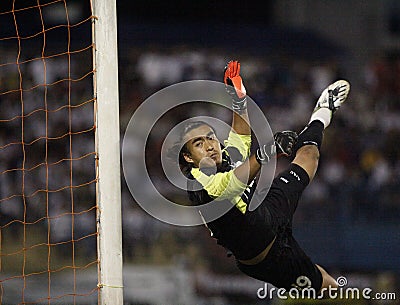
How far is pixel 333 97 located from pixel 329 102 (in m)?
0.05

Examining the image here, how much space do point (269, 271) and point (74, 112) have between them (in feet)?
6.69

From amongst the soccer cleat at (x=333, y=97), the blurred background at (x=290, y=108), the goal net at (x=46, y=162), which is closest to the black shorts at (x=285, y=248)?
the blurred background at (x=290, y=108)

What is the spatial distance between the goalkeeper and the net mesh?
127 centimetres

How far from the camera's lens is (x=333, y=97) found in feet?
18.5

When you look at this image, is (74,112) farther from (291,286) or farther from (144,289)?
(291,286)

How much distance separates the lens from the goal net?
19.2ft

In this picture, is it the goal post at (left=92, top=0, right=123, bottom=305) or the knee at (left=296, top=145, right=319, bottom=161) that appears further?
the knee at (left=296, top=145, right=319, bottom=161)

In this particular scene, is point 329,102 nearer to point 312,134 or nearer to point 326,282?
point 312,134

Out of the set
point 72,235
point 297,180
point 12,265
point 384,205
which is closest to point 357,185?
point 384,205

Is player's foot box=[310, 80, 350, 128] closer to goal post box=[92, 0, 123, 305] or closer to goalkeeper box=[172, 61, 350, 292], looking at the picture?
goalkeeper box=[172, 61, 350, 292]

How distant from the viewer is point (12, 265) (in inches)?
233

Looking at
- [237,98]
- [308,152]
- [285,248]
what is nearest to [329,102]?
A: [308,152]

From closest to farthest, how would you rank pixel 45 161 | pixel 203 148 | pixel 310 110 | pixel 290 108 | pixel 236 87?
pixel 203 148 < pixel 236 87 < pixel 310 110 < pixel 290 108 < pixel 45 161
